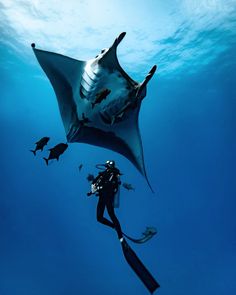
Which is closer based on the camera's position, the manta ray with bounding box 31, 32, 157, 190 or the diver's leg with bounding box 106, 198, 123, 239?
the manta ray with bounding box 31, 32, 157, 190

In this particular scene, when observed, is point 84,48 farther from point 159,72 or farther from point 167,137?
point 167,137

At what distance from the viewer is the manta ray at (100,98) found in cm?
500

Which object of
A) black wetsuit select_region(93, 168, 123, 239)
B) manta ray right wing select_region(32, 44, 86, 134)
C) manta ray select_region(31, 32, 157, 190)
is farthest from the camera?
black wetsuit select_region(93, 168, 123, 239)

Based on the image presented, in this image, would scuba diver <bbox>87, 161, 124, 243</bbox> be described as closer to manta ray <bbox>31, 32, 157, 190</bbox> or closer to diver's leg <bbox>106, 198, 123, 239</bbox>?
diver's leg <bbox>106, 198, 123, 239</bbox>

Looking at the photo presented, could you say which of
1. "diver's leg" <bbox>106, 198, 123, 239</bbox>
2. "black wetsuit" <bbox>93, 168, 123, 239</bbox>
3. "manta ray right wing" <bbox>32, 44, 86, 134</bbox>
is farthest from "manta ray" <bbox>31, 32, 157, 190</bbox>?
"diver's leg" <bbox>106, 198, 123, 239</bbox>

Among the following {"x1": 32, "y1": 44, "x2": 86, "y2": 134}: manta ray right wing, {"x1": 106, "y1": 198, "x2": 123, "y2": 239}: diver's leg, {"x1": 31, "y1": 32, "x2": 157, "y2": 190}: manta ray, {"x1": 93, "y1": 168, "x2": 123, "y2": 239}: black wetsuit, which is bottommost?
{"x1": 106, "y1": 198, "x2": 123, "y2": 239}: diver's leg

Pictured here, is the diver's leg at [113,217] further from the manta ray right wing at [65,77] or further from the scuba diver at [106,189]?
the manta ray right wing at [65,77]

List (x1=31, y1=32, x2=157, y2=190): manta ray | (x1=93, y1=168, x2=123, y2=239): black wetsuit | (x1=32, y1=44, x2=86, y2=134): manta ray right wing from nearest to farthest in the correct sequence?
(x1=31, y1=32, x2=157, y2=190): manta ray, (x1=32, y1=44, x2=86, y2=134): manta ray right wing, (x1=93, y1=168, x2=123, y2=239): black wetsuit

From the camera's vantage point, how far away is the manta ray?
5.00m

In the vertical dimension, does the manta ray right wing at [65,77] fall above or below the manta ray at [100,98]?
above

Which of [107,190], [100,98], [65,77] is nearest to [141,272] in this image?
[107,190]

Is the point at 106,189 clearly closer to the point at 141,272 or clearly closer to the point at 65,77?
the point at 141,272

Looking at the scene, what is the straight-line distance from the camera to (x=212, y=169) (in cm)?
6431

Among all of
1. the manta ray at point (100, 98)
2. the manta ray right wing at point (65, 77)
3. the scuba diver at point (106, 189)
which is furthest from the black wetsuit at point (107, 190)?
the manta ray right wing at point (65, 77)
